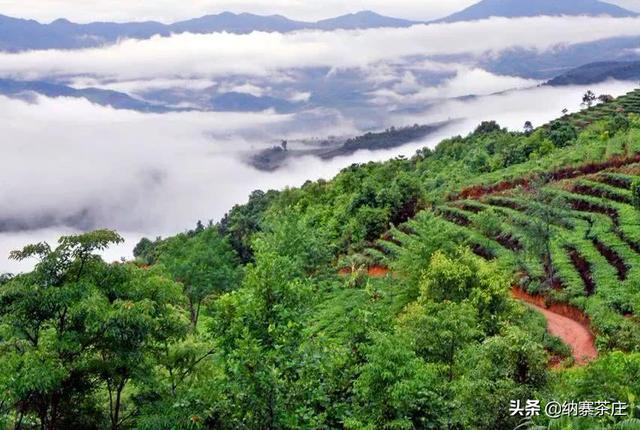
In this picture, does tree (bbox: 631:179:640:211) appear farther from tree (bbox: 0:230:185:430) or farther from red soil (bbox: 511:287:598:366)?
tree (bbox: 0:230:185:430)

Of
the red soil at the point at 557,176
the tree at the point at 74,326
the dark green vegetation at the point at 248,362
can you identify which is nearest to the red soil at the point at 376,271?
the red soil at the point at 557,176

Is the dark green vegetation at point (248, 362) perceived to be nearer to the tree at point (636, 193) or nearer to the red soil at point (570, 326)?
the red soil at point (570, 326)

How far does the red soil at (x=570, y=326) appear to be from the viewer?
30.9 metres

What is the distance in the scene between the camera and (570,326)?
114 feet

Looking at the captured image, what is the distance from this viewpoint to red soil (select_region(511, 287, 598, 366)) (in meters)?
30.9

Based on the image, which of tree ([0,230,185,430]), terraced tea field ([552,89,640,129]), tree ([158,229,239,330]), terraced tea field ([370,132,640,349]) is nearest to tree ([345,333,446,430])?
tree ([0,230,185,430])

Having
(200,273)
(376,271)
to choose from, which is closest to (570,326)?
(376,271)

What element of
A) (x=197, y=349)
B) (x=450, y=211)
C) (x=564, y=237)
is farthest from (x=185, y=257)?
(x=197, y=349)

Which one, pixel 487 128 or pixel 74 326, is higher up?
pixel 74 326

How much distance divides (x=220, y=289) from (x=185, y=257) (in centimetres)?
413

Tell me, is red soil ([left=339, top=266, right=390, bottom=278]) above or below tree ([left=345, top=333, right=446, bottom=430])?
below

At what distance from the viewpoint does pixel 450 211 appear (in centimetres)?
5594

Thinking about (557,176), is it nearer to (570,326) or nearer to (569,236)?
(569,236)

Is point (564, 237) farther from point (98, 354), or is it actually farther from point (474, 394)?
point (98, 354)
